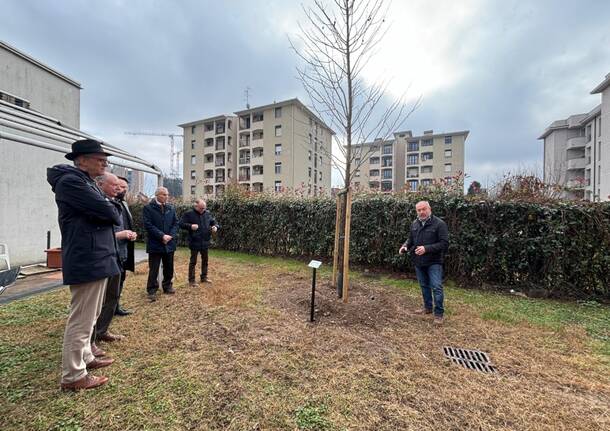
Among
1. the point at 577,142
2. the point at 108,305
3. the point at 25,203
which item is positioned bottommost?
the point at 108,305

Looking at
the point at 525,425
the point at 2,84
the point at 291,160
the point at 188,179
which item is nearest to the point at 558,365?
the point at 525,425

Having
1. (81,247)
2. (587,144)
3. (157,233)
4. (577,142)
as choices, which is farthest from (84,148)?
(577,142)

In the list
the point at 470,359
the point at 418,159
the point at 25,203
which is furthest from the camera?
the point at 418,159

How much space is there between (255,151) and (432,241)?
39.9 m

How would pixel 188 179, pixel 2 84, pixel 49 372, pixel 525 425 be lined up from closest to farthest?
pixel 525 425
pixel 49 372
pixel 2 84
pixel 188 179

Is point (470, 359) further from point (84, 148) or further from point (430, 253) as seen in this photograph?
point (84, 148)

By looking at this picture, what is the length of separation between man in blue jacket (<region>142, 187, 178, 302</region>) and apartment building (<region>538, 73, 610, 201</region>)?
1369 inches

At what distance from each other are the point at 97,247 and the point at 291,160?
36509 mm

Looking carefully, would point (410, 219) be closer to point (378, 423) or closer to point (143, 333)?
point (378, 423)

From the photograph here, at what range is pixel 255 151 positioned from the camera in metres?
41.2

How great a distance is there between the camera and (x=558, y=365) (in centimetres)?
273

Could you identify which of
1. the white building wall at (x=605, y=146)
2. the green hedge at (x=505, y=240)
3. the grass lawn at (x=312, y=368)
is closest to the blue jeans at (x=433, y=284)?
the grass lawn at (x=312, y=368)

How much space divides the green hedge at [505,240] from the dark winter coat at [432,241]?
2359 mm

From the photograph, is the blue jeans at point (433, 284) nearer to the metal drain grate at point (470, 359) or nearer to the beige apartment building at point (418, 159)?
the metal drain grate at point (470, 359)
